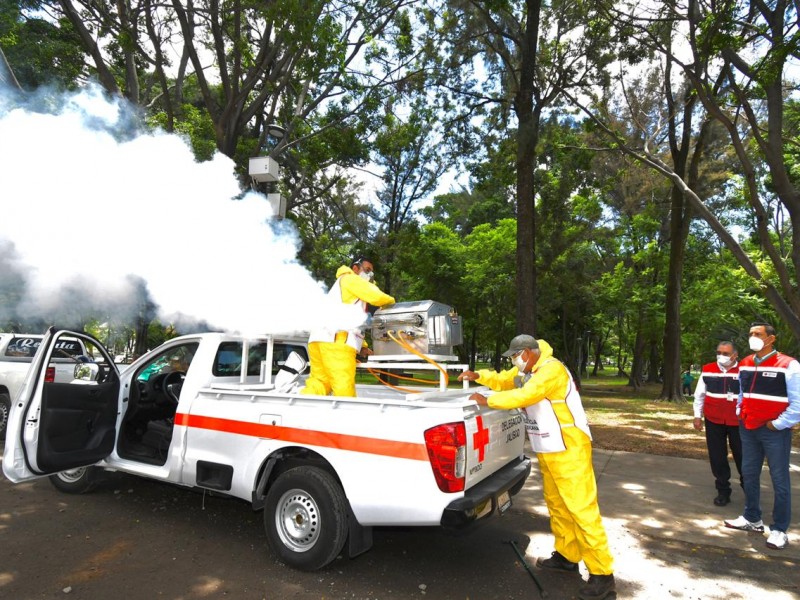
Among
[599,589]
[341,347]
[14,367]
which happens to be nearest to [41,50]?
[14,367]

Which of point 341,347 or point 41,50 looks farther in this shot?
point 41,50

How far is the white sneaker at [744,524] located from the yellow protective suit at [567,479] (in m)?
2.22

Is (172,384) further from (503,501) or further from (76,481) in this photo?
(503,501)

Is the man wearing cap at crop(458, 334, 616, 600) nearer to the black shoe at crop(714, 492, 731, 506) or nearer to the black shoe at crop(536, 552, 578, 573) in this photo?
the black shoe at crop(536, 552, 578, 573)

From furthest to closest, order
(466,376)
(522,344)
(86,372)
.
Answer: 1. (86,372)
2. (466,376)
3. (522,344)

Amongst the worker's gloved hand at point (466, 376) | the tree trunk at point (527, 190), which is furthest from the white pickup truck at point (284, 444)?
the tree trunk at point (527, 190)

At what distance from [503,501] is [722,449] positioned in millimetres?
3234

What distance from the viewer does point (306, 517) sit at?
11.8 feet

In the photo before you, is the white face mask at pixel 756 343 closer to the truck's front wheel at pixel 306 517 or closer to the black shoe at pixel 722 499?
the black shoe at pixel 722 499

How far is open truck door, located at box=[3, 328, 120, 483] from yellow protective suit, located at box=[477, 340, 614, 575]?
351 centimetres

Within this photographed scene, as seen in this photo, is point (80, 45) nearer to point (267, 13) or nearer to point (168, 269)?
point (267, 13)

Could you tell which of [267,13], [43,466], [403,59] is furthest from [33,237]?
[403,59]

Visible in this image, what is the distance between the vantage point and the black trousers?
5254 millimetres

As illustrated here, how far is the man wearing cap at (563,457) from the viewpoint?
3330 mm
